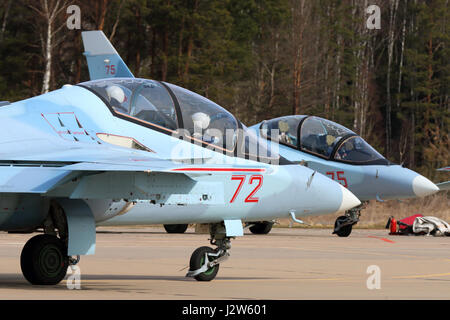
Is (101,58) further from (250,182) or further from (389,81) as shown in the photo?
(389,81)

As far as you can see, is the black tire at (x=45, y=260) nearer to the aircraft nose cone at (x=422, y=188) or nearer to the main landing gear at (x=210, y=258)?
the main landing gear at (x=210, y=258)

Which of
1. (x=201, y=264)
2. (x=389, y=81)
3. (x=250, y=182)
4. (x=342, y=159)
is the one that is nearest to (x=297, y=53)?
(x=342, y=159)

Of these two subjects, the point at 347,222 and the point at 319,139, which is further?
the point at 347,222

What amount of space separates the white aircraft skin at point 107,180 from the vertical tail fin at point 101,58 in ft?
39.9

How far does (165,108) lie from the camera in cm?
1198

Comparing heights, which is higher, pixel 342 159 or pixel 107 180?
pixel 107 180

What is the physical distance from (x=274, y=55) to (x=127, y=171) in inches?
1801

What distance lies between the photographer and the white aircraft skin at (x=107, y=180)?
33.5 feet

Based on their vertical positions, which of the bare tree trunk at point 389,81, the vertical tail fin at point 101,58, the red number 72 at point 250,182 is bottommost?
the bare tree trunk at point 389,81

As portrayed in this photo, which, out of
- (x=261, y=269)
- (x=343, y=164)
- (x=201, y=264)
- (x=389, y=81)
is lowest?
(x=389, y=81)

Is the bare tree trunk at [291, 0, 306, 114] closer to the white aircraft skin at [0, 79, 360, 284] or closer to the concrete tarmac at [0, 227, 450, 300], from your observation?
the concrete tarmac at [0, 227, 450, 300]

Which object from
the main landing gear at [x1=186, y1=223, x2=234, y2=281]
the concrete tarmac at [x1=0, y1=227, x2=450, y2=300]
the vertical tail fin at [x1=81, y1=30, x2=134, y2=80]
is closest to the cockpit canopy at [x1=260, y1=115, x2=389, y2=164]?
the concrete tarmac at [x1=0, y1=227, x2=450, y2=300]

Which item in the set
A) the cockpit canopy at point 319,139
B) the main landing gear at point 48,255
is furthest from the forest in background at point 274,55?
the main landing gear at point 48,255
